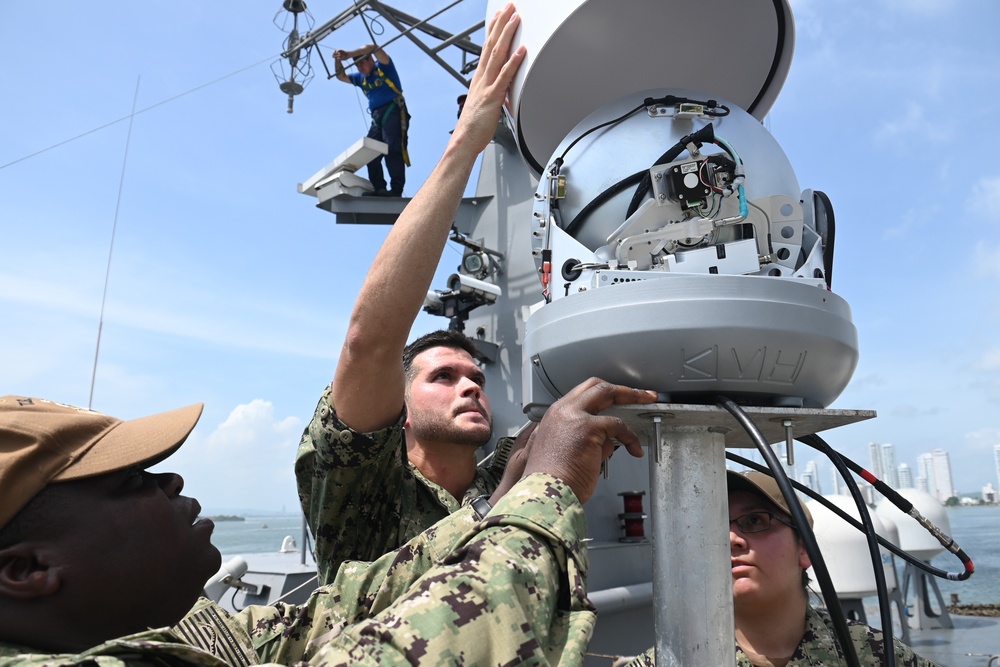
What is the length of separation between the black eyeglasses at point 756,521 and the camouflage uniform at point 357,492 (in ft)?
2.35

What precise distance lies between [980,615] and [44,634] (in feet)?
33.0

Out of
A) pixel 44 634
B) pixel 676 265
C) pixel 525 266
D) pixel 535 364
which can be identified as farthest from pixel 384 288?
pixel 525 266

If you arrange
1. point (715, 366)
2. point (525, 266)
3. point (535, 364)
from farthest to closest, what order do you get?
point (525, 266) → point (535, 364) → point (715, 366)

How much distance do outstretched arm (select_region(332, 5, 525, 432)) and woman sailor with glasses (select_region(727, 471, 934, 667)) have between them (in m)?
0.98

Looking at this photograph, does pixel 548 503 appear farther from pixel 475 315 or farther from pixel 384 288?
pixel 475 315

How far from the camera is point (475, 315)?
5480mm

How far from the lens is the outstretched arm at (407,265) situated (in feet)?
3.97

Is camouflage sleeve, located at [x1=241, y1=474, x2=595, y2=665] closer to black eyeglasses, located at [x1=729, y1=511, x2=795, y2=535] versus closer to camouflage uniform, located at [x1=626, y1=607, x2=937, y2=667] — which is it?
camouflage uniform, located at [x1=626, y1=607, x2=937, y2=667]

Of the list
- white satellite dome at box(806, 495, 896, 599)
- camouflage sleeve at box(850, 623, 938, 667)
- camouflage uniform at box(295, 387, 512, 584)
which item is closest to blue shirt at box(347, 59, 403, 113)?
white satellite dome at box(806, 495, 896, 599)

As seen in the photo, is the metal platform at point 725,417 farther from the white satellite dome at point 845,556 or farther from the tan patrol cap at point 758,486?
the white satellite dome at point 845,556

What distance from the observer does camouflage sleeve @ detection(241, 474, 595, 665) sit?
29.7 inches

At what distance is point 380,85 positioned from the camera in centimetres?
653

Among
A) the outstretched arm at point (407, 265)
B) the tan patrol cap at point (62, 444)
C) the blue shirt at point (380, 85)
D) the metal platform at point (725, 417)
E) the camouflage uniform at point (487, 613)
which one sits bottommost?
the camouflage uniform at point (487, 613)

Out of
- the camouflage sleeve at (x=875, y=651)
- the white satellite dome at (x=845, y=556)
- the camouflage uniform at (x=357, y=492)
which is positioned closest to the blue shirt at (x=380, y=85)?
the white satellite dome at (x=845, y=556)
